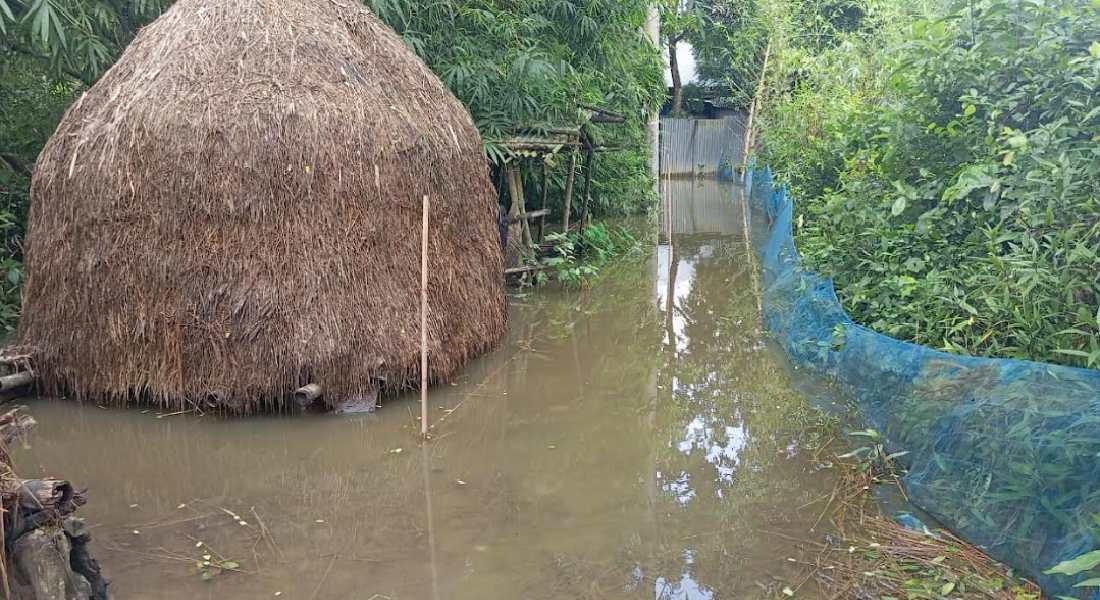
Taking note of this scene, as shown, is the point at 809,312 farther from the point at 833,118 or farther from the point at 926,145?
the point at 833,118

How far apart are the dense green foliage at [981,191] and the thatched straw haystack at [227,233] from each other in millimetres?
3555

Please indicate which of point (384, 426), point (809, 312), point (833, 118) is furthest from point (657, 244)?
point (384, 426)

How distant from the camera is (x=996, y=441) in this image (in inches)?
147

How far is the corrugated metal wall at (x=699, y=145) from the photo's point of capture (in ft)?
79.7

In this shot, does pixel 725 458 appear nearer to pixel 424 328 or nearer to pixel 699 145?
pixel 424 328

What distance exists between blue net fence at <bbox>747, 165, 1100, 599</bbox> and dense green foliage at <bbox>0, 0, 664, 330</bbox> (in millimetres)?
5410

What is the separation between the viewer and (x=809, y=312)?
259 inches

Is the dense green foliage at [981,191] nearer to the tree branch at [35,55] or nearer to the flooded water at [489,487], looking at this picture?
the flooded water at [489,487]

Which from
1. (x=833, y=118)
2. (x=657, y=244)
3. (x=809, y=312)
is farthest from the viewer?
(x=657, y=244)

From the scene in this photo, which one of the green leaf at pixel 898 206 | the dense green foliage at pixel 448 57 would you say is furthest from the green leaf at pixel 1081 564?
the dense green foliage at pixel 448 57

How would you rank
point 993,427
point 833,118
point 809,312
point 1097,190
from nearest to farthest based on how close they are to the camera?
point 993,427, point 1097,190, point 809,312, point 833,118

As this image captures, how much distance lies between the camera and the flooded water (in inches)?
155

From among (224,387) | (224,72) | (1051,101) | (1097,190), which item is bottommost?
(224,387)

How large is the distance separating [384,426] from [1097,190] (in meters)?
4.56
